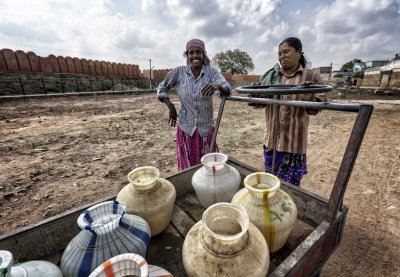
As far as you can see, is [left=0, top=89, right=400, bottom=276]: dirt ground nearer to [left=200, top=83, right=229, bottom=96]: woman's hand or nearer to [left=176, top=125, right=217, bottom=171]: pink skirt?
[left=176, top=125, right=217, bottom=171]: pink skirt

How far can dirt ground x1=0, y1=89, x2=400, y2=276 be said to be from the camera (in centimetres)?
243

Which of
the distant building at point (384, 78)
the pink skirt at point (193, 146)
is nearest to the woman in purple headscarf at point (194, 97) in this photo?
the pink skirt at point (193, 146)

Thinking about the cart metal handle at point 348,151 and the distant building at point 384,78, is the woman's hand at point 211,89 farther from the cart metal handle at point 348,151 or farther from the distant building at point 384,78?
the distant building at point 384,78

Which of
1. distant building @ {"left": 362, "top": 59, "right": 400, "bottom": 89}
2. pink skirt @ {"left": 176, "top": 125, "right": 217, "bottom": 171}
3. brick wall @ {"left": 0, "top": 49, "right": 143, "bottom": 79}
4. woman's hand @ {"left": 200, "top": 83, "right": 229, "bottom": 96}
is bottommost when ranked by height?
pink skirt @ {"left": 176, "top": 125, "right": 217, "bottom": 171}

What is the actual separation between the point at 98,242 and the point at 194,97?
1.87 m

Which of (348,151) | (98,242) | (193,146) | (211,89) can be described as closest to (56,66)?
(193,146)

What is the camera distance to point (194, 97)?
2.45 meters

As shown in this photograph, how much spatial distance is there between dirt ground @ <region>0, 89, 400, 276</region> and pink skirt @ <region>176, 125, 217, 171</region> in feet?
4.71

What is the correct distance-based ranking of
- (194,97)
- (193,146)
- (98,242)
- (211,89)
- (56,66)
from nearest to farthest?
(98,242)
(211,89)
(194,97)
(193,146)
(56,66)

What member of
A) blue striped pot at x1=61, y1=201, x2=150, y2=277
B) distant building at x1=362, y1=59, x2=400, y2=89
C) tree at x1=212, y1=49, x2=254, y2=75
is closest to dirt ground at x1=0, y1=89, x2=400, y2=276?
blue striped pot at x1=61, y1=201, x2=150, y2=277

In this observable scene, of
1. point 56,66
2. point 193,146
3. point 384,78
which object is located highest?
point 56,66

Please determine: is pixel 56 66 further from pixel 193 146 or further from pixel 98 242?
pixel 98 242

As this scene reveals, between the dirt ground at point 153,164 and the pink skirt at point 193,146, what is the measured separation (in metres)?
1.44

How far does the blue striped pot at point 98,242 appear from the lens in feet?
2.83
